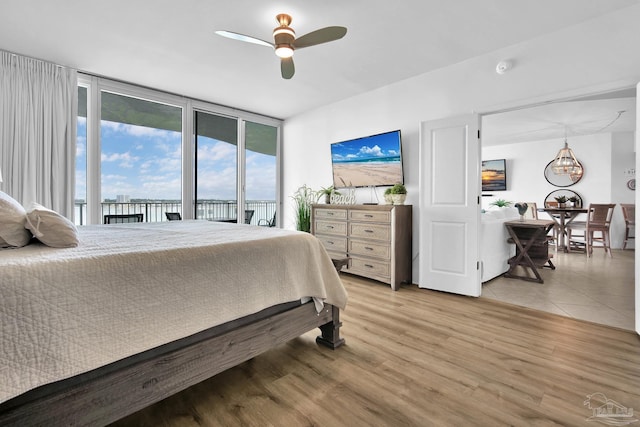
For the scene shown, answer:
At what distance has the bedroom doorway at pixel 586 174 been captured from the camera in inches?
126

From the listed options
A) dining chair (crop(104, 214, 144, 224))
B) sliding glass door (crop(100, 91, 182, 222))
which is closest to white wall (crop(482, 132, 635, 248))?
sliding glass door (crop(100, 91, 182, 222))

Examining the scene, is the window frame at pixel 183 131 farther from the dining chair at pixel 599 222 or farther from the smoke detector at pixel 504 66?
the dining chair at pixel 599 222

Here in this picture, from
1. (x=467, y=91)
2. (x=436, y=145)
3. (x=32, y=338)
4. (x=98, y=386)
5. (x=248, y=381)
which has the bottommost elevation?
(x=248, y=381)

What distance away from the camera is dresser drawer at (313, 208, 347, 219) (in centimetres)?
430

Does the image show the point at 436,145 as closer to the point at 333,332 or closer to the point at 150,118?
the point at 333,332

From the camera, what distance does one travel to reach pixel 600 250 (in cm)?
647

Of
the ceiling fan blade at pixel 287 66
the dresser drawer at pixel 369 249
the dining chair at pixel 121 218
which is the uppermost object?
the ceiling fan blade at pixel 287 66

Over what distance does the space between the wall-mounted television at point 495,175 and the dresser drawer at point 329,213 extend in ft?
19.5

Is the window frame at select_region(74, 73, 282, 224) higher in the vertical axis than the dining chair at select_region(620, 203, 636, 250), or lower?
higher

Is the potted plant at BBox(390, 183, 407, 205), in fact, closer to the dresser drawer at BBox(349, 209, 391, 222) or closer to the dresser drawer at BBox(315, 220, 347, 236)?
the dresser drawer at BBox(349, 209, 391, 222)

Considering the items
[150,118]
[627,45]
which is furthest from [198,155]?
[627,45]

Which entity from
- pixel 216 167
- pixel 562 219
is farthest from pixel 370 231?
pixel 562 219

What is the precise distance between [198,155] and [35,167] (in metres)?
1.96

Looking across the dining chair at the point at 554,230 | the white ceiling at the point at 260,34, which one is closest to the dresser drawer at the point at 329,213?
the white ceiling at the point at 260,34
